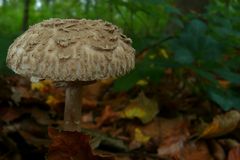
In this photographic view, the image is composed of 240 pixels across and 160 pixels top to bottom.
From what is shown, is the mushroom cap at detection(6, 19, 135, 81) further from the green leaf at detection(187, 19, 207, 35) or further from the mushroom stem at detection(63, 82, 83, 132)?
the green leaf at detection(187, 19, 207, 35)

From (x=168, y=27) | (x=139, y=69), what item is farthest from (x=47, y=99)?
(x=168, y=27)

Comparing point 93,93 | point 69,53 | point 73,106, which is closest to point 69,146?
point 73,106

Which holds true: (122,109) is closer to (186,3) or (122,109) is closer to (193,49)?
(193,49)

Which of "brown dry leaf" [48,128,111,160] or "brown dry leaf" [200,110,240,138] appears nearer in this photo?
"brown dry leaf" [48,128,111,160]

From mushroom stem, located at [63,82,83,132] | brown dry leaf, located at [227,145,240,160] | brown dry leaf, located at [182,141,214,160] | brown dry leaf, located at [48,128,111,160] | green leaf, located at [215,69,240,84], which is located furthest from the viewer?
green leaf, located at [215,69,240,84]

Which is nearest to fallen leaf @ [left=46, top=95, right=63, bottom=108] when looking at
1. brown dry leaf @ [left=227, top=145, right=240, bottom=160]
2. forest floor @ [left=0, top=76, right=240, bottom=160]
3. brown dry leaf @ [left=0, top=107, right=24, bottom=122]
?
forest floor @ [left=0, top=76, right=240, bottom=160]

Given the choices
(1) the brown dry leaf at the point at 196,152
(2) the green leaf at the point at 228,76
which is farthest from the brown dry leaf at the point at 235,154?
(2) the green leaf at the point at 228,76

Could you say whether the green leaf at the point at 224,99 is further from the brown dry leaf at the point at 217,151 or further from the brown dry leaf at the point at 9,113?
the brown dry leaf at the point at 9,113
